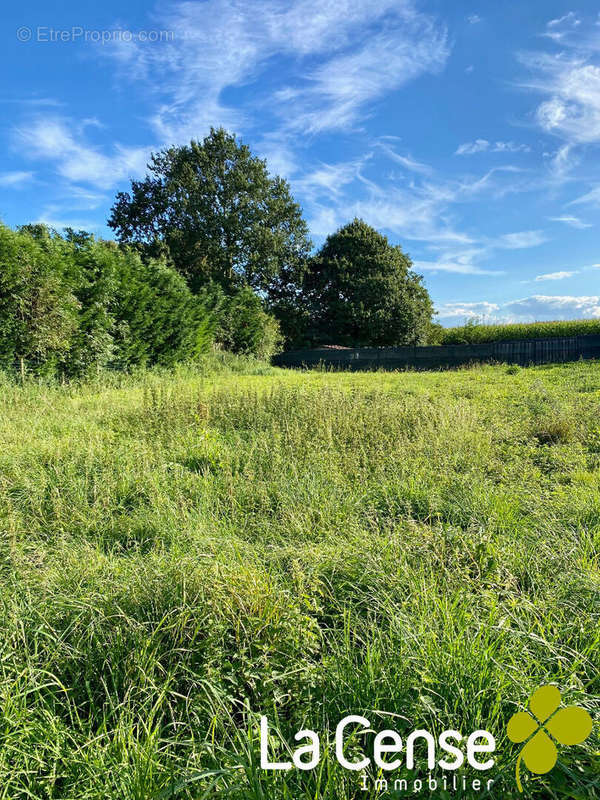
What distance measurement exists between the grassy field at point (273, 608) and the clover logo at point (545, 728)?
43 millimetres

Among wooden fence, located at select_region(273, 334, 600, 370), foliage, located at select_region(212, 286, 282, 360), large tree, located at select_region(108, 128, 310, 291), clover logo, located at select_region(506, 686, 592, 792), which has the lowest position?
clover logo, located at select_region(506, 686, 592, 792)

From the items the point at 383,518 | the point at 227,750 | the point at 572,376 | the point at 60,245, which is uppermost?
the point at 60,245

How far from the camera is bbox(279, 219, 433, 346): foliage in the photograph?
2908 cm

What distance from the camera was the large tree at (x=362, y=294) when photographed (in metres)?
29.1

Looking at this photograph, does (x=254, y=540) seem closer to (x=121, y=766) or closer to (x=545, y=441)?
(x=121, y=766)

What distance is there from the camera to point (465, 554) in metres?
2.54

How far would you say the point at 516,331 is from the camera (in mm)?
25969

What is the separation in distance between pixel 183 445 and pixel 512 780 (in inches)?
165

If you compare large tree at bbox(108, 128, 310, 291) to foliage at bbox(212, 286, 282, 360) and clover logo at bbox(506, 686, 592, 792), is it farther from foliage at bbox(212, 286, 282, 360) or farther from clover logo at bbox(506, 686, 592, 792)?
clover logo at bbox(506, 686, 592, 792)

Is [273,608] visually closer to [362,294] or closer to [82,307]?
[82,307]

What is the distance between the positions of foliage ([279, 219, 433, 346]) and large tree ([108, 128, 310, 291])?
4532 millimetres

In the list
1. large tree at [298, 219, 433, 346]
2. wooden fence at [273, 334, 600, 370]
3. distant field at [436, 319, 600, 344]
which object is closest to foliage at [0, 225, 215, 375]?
wooden fence at [273, 334, 600, 370]

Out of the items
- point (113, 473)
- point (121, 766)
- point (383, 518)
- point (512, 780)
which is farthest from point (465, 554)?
point (113, 473)

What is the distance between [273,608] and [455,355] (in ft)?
66.4
